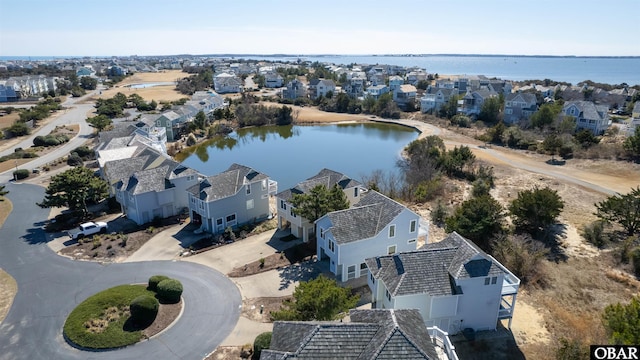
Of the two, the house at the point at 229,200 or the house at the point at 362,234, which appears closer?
the house at the point at 362,234

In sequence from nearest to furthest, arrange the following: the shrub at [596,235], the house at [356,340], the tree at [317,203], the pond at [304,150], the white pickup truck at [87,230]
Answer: the house at [356,340] < the tree at [317,203] < the shrub at [596,235] < the white pickup truck at [87,230] < the pond at [304,150]

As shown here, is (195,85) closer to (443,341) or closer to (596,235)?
(596,235)

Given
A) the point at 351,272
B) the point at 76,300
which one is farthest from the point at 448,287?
the point at 76,300

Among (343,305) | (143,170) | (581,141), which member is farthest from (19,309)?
(581,141)

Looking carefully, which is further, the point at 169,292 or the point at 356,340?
the point at 169,292

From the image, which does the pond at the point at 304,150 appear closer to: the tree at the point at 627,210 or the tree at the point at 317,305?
the tree at the point at 627,210

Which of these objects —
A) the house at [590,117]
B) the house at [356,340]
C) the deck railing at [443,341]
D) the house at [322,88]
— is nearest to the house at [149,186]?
the house at [356,340]
